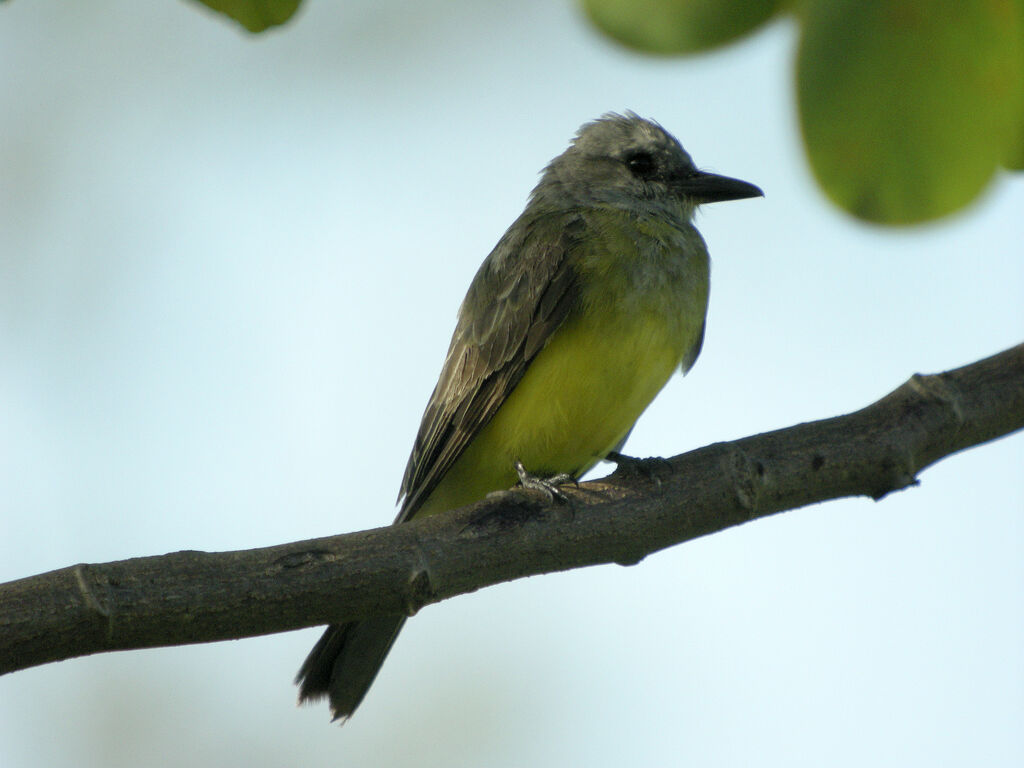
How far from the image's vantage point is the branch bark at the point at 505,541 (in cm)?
270

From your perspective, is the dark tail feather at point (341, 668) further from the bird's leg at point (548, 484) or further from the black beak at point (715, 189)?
the black beak at point (715, 189)

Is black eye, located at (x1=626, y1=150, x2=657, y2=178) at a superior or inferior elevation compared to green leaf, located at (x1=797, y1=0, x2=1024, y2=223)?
superior

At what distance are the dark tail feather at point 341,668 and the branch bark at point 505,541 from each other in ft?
4.74

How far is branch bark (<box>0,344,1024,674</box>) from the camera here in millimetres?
2699

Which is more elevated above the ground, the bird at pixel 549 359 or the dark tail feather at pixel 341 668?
the bird at pixel 549 359

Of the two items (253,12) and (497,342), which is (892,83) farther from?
(497,342)

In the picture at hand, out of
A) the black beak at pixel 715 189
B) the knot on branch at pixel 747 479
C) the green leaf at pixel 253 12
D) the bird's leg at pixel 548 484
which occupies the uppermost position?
the black beak at pixel 715 189

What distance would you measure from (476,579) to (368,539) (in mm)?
362

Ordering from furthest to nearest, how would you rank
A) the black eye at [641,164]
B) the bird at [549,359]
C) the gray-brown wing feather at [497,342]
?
the black eye at [641,164], the gray-brown wing feather at [497,342], the bird at [549,359]

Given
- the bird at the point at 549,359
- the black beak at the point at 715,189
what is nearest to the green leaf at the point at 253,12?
the bird at the point at 549,359

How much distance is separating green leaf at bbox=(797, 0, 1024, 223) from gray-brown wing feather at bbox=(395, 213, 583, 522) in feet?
10.5

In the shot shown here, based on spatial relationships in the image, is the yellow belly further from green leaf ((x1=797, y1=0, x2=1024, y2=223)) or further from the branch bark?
green leaf ((x1=797, y1=0, x2=1024, y2=223))

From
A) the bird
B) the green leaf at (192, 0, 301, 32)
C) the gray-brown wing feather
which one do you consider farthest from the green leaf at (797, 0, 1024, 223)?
the gray-brown wing feather

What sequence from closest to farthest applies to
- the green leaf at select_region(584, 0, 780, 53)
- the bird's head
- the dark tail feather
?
the green leaf at select_region(584, 0, 780, 53) < the dark tail feather < the bird's head
